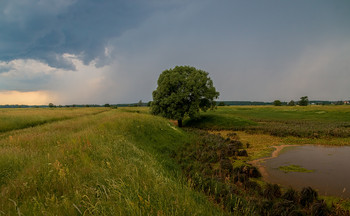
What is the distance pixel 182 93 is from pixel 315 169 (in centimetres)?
2188

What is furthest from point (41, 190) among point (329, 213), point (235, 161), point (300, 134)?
point (300, 134)

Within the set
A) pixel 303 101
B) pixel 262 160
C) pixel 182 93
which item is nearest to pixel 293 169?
pixel 262 160

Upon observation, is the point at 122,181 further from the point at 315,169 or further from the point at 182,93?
the point at 182,93

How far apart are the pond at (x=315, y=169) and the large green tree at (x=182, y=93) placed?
59.3 feet

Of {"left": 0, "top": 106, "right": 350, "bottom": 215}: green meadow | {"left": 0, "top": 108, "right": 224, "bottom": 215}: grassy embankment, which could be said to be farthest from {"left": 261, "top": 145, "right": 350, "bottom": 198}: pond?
{"left": 0, "top": 108, "right": 224, "bottom": 215}: grassy embankment

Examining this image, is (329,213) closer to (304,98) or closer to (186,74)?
(186,74)

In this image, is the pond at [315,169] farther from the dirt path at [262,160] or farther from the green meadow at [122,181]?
the green meadow at [122,181]

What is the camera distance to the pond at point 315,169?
7.52 m

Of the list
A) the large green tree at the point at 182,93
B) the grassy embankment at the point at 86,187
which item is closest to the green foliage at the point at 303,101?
the large green tree at the point at 182,93

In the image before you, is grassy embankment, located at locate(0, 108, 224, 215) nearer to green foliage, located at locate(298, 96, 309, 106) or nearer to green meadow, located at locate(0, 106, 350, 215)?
green meadow, located at locate(0, 106, 350, 215)

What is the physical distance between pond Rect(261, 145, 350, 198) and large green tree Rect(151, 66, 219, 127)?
18.1 metres

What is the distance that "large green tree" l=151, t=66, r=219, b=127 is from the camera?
2928 cm

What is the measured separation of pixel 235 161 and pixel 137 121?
9497 mm

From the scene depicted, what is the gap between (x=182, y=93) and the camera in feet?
95.9
